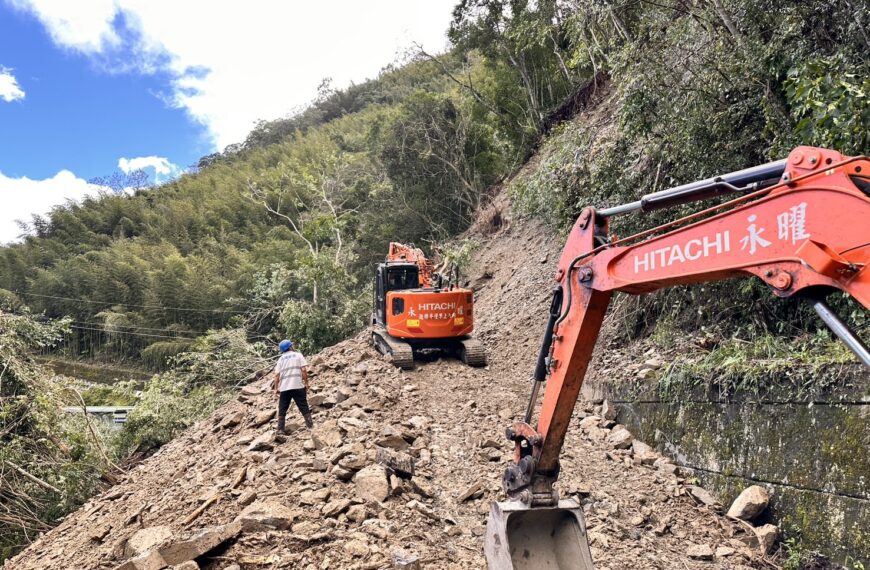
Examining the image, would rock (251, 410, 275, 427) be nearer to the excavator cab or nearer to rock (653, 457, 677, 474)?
the excavator cab

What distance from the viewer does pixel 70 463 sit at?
404 inches

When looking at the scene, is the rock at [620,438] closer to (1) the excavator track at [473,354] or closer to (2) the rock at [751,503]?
(2) the rock at [751,503]

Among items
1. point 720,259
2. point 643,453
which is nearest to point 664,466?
point 643,453

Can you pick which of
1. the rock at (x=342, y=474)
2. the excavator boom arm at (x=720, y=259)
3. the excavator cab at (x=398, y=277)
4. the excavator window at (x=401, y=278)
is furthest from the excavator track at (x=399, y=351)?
the excavator boom arm at (x=720, y=259)

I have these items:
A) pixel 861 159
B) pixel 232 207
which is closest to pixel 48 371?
pixel 861 159

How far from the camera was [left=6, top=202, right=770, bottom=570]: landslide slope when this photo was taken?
4.36 metres

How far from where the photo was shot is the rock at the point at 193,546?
395 centimetres

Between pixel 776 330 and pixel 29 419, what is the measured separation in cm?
1182

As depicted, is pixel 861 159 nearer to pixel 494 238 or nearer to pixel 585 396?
pixel 585 396

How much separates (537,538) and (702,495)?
2.63 metres

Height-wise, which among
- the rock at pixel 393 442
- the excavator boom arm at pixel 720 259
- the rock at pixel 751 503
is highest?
the excavator boom arm at pixel 720 259

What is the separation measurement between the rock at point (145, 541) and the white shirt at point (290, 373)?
241 centimetres

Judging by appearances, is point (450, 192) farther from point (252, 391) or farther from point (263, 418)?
point (263, 418)

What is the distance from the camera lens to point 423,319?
10078 millimetres
